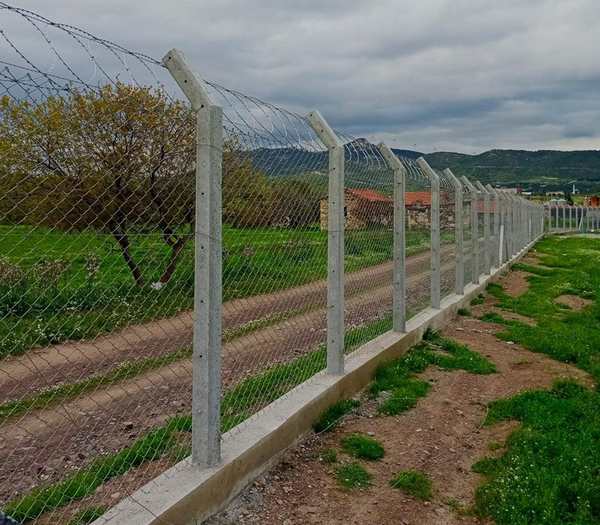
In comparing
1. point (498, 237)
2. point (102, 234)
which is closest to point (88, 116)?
point (102, 234)

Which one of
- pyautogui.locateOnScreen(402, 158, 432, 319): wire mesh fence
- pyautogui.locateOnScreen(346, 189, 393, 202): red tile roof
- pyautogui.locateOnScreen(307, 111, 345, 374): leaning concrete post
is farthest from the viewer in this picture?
pyautogui.locateOnScreen(402, 158, 432, 319): wire mesh fence

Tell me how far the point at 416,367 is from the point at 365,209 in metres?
1.69

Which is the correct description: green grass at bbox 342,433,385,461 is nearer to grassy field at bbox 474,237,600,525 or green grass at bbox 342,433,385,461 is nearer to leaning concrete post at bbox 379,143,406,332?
grassy field at bbox 474,237,600,525

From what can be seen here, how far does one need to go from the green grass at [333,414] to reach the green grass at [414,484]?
2.46ft

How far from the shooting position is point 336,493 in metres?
3.53

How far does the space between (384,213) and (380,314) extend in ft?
3.68

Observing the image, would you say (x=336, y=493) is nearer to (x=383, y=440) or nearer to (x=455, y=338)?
(x=383, y=440)

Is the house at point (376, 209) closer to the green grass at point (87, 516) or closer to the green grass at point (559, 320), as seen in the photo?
the green grass at point (559, 320)

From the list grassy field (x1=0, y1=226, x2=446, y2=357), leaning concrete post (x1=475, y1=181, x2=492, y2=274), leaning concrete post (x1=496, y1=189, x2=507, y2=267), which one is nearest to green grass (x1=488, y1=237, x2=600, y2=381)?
leaning concrete post (x1=475, y1=181, x2=492, y2=274)

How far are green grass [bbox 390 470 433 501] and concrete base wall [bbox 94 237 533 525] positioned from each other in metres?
0.73

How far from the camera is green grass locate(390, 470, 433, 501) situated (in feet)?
11.8

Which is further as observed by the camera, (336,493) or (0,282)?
(336,493)

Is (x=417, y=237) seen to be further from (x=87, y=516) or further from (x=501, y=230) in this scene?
(x=501, y=230)

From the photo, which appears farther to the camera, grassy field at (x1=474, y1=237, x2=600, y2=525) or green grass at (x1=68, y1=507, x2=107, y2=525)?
grassy field at (x1=474, y1=237, x2=600, y2=525)
